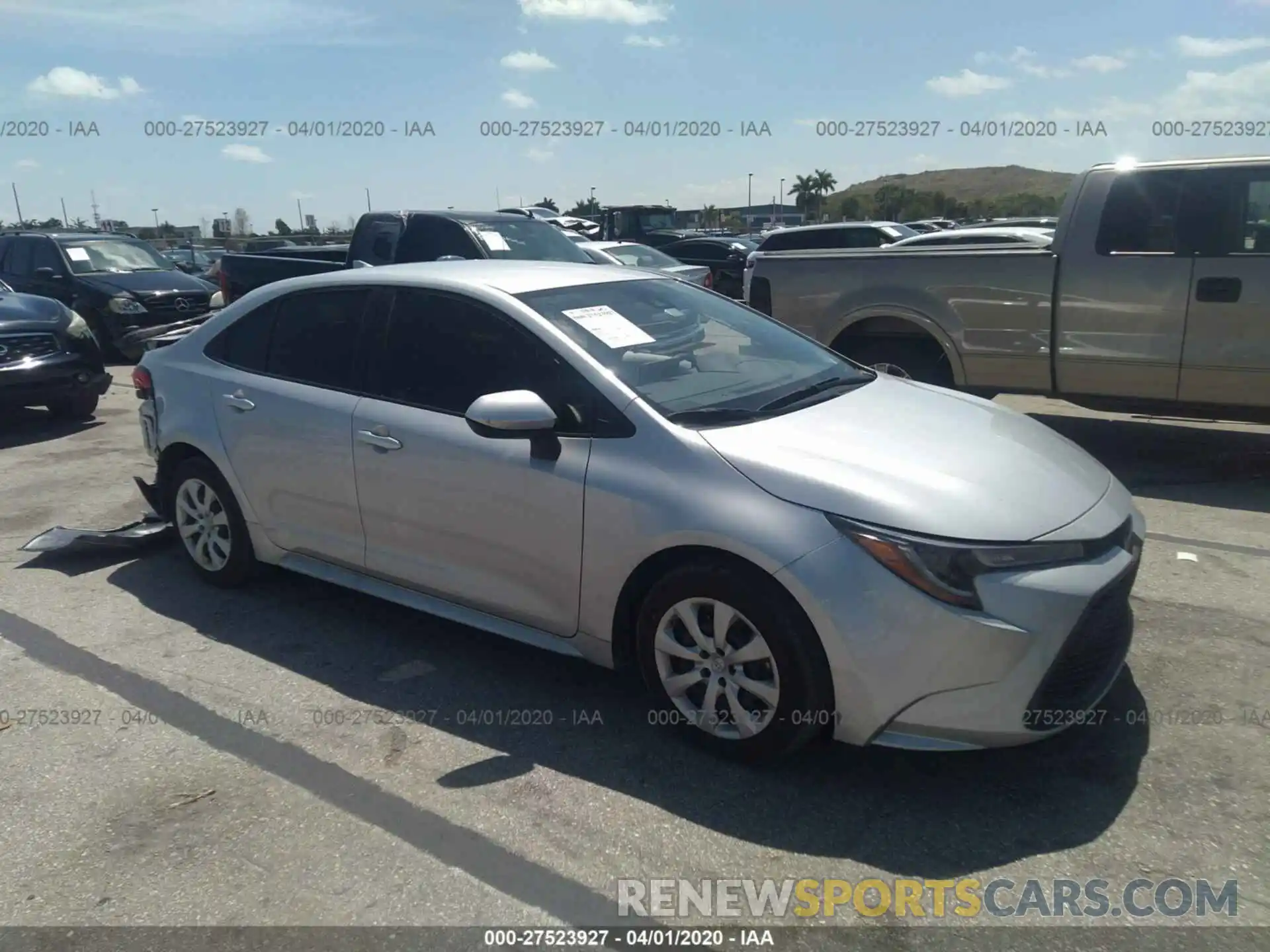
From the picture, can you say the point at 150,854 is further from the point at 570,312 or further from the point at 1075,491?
the point at 1075,491

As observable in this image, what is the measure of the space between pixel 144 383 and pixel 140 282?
354 inches

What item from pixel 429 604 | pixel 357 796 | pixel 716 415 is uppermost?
pixel 716 415

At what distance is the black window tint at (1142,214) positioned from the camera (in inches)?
259

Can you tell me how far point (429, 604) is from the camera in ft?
13.3

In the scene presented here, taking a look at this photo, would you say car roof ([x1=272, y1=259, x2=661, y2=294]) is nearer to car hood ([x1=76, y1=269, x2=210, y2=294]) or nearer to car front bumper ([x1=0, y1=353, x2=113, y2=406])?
car front bumper ([x1=0, y1=353, x2=113, y2=406])

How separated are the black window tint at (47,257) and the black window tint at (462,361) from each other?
11.0 metres

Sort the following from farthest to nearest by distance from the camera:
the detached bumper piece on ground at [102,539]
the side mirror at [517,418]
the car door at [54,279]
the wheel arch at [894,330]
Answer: the car door at [54,279] < the wheel arch at [894,330] < the detached bumper piece on ground at [102,539] < the side mirror at [517,418]

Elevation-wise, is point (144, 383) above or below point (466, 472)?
above

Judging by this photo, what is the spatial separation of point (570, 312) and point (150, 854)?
231 cm

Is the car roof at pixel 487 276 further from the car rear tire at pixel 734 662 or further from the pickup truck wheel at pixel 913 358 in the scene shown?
the pickup truck wheel at pixel 913 358

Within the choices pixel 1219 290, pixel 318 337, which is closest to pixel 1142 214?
pixel 1219 290

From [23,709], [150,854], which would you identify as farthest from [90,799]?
[23,709]

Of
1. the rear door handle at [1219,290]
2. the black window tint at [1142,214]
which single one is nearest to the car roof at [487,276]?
the black window tint at [1142,214]

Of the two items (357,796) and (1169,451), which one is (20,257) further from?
(1169,451)
